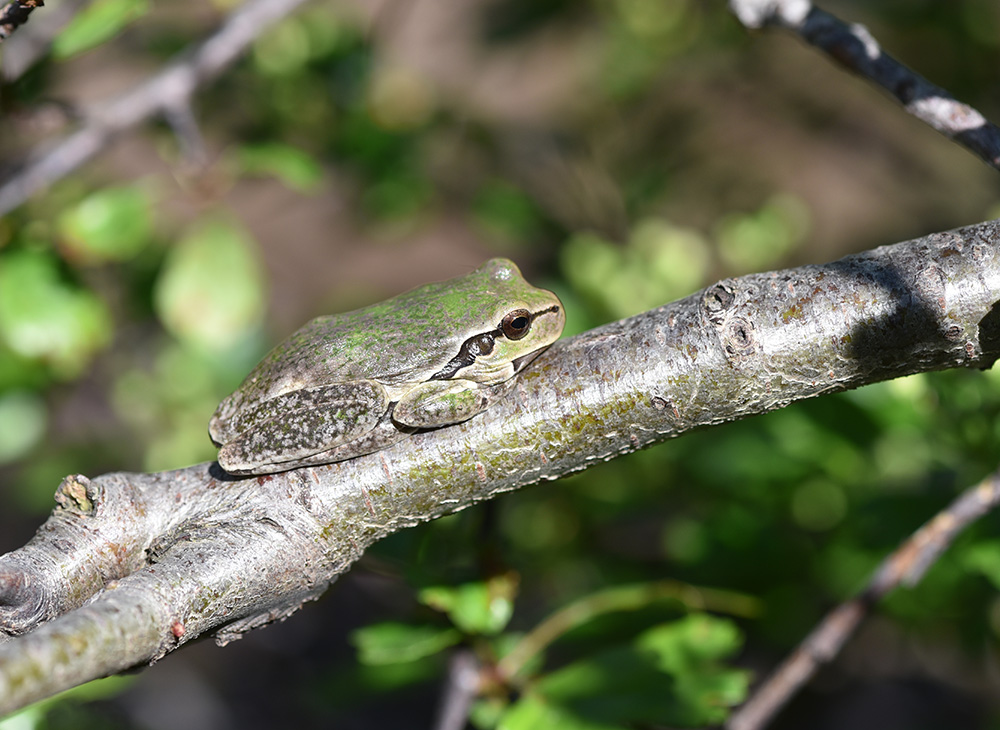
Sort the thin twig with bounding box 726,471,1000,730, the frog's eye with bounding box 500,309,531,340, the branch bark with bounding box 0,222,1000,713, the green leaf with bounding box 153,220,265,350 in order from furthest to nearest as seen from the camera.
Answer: the green leaf with bounding box 153,220,265,350 → the frog's eye with bounding box 500,309,531,340 → the thin twig with bounding box 726,471,1000,730 → the branch bark with bounding box 0,222,1000,713

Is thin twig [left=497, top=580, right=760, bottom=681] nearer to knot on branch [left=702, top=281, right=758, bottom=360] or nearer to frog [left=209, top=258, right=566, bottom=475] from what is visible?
frog [left=209, top=258, right=566, bottom=475]

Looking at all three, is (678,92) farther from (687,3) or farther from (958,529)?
(958,529)

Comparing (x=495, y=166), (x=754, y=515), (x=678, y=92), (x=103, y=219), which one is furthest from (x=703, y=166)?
(x=103, y=219)

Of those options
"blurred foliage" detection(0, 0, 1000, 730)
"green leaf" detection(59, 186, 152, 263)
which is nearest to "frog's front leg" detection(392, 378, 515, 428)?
"blurred foliage" detection(0, 0, 1000, 730)

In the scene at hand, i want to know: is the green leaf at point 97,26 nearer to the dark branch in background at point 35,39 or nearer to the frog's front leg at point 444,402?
the dark branch in background at point 35,39

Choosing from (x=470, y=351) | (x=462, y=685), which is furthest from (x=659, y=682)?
(x=470, y=351)

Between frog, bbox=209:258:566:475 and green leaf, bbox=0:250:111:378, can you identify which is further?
green leaf, bbox=0:250:111:378

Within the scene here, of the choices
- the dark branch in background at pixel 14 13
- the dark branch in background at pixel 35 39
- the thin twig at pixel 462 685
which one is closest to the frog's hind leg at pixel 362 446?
the thin twig at pixel 462 685
